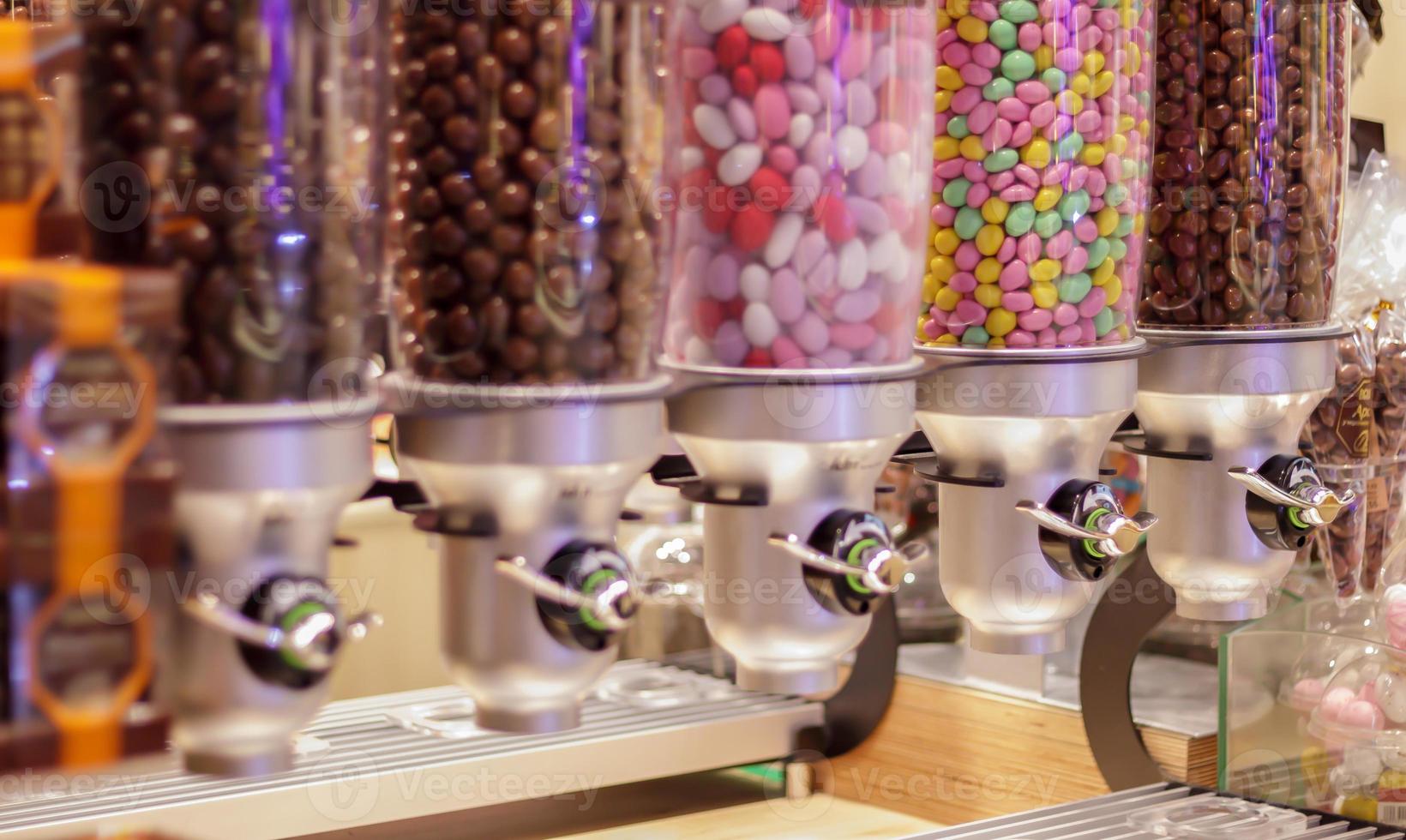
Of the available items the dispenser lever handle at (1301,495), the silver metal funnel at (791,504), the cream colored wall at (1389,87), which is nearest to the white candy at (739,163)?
the silver metal funnel at (791,504)

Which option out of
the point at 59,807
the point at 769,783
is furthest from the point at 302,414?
the point at 769,783

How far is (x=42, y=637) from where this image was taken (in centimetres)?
56

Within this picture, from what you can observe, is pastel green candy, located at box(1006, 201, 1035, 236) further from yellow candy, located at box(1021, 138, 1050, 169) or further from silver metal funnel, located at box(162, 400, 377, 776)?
silver metal funnel, located at box(162, 400, 377, 776)

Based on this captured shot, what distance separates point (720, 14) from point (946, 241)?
253mm

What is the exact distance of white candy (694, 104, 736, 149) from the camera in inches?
33.9

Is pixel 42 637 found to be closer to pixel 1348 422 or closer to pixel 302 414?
pixel 302 414

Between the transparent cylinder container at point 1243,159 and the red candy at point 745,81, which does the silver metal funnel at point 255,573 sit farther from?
the transparent cylinder container at point 1243,159

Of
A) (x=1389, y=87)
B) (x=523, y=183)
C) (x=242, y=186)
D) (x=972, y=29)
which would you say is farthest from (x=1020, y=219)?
(x=1389, y=87)

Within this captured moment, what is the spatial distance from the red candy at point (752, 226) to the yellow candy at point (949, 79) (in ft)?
0.75

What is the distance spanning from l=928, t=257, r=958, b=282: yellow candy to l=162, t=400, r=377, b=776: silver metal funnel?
0.47 meters

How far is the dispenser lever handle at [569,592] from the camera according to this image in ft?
2.47

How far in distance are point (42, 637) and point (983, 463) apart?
623 mm

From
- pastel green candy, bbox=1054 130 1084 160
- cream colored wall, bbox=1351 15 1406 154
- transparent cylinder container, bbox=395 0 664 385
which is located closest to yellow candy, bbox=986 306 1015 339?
pastel green candy, bbox=1054 130 1084 160

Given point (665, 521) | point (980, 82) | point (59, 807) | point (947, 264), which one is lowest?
point (59, 807)
